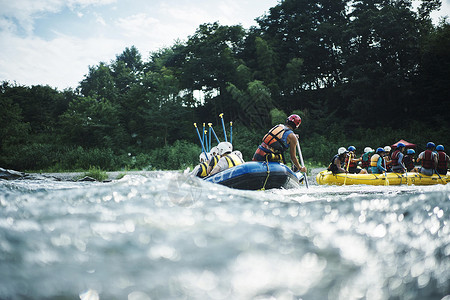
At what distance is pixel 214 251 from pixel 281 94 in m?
23.4

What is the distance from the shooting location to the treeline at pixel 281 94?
2033 cm

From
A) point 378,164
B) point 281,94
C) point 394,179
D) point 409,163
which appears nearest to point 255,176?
point 394,179

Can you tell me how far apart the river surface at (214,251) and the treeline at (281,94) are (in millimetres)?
15855

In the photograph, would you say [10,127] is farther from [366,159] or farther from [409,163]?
[409,163]

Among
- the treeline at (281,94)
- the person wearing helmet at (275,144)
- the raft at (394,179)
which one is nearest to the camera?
the person wearing helmet at (275,144)

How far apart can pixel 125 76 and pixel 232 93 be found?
1826cm

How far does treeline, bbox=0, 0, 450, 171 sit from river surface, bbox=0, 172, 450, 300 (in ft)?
52.0

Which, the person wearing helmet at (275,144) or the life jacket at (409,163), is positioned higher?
the person wearing helmet at (275,144)

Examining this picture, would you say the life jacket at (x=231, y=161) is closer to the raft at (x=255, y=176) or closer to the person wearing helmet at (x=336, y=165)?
the raft at (x=255, y=176)

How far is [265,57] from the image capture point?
2402cm

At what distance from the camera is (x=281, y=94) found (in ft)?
79.8

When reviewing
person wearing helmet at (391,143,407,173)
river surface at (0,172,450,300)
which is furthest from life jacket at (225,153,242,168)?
person wearing helmet at (391,143,407,173)

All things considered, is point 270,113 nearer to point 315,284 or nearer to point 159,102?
point 159,102

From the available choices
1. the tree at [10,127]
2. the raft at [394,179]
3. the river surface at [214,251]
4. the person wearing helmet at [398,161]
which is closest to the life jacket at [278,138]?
the river surface at [214,251]
